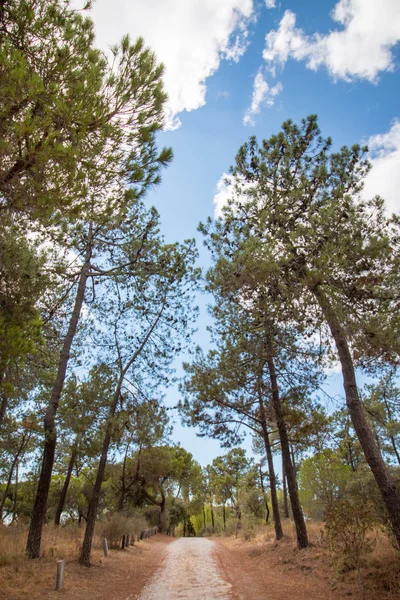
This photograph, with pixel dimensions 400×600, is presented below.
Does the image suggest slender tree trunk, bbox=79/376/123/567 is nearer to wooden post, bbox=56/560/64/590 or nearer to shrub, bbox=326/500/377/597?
wooden post, bbox=56/560/64/590

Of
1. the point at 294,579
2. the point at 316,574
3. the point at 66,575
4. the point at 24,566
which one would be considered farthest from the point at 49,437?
the point at 316,574

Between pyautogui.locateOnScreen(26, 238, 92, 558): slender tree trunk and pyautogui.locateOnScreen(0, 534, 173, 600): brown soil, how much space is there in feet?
2.09

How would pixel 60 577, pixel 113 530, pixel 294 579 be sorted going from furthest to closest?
pixel 113 530 → pixel 294 579 → pixel 60 577

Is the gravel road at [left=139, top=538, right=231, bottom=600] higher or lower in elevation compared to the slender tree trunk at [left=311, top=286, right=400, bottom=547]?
lower

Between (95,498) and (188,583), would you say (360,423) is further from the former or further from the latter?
(95,498)

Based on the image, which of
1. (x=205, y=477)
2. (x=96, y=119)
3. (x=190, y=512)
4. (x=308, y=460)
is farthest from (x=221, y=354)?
(x=190, y=512)

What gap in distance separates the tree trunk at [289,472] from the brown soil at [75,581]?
15.3ft

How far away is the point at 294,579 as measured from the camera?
8.37 meters

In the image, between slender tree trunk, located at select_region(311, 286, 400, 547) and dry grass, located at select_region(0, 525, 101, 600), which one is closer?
dry grass, located at select_region(0, 525, 101, 600)

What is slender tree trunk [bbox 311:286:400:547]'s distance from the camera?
667 centimetres

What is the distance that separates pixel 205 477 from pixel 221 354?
40.0m

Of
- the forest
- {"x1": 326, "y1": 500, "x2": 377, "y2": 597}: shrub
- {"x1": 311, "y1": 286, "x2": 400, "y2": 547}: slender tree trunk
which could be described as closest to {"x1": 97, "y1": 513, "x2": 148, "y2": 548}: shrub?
the forest

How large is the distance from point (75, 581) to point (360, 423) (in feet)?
24.1

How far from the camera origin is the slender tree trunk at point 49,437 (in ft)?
28.5
